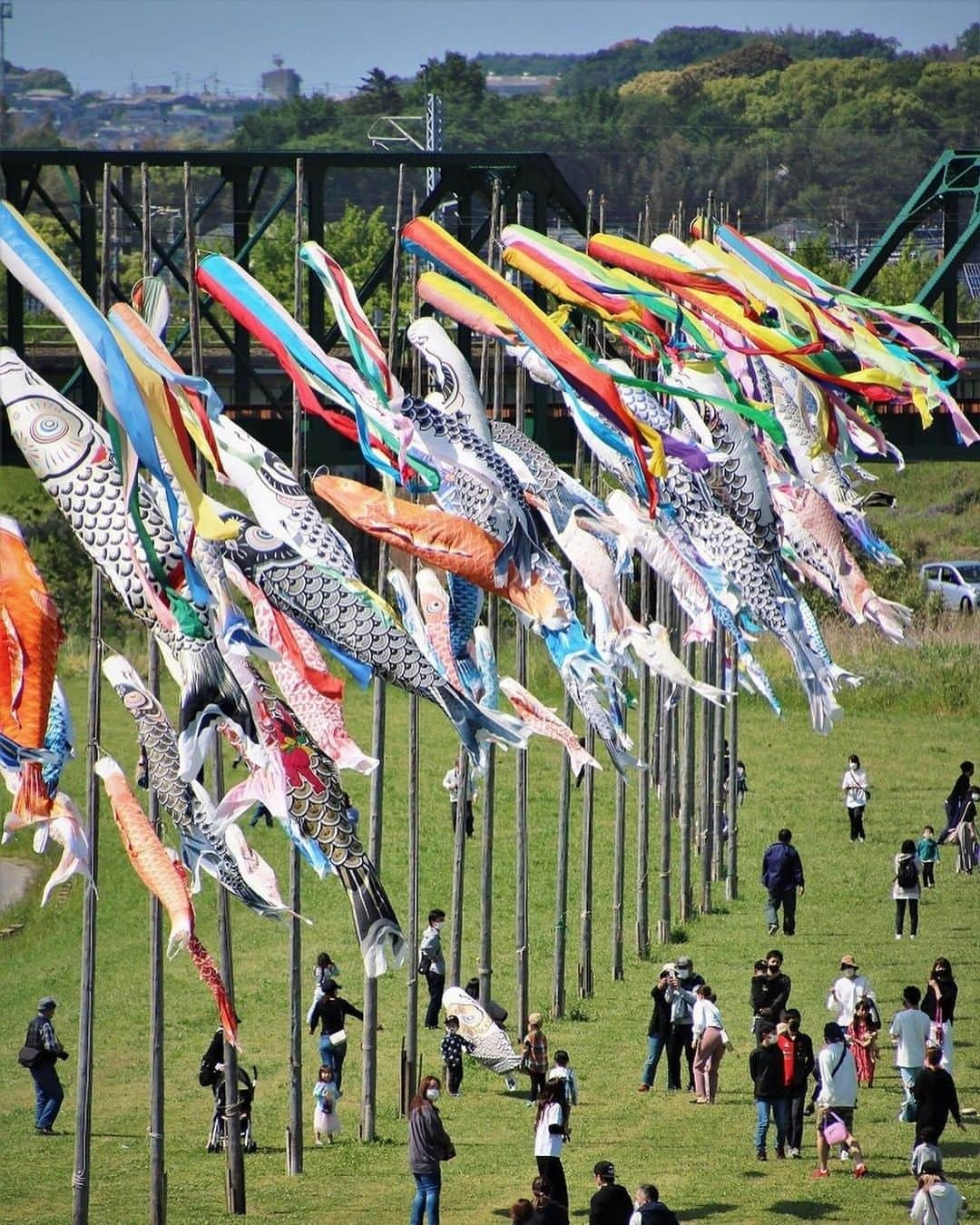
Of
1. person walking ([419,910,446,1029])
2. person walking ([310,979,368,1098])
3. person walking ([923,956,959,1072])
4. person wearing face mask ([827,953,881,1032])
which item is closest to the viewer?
person walking ([923,956,959,1072])

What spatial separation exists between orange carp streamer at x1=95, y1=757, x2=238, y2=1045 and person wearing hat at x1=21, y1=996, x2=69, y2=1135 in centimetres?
554

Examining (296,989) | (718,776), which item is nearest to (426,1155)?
(296,989)

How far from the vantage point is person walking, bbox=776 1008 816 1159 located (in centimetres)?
2534

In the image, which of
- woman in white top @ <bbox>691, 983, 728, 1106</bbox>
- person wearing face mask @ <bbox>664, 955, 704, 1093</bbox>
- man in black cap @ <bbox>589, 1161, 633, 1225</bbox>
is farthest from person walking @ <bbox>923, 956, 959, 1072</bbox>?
man in black cap @ <bbox>589, 1161, 633, 1225</bbox>

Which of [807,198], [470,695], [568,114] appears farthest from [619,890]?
[568,114]

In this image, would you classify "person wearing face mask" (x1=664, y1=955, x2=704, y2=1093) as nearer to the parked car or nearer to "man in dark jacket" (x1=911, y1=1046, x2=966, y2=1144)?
"man in dark jacket" (x1=911, y1=1046, x2=966, y2=1144)

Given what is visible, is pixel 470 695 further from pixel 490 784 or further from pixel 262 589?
pixel 490 784

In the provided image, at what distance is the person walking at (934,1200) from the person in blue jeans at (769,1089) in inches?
165

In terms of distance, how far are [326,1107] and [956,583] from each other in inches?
1695

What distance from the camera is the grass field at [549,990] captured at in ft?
83.0

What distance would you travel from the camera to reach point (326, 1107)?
2759cm

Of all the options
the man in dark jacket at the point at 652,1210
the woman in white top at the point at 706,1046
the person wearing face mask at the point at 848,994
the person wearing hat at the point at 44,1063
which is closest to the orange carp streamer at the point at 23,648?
the man in dark jacket at the point at 652,1210

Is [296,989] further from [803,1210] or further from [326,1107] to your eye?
[803,1210]

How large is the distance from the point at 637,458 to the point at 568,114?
155 meters
